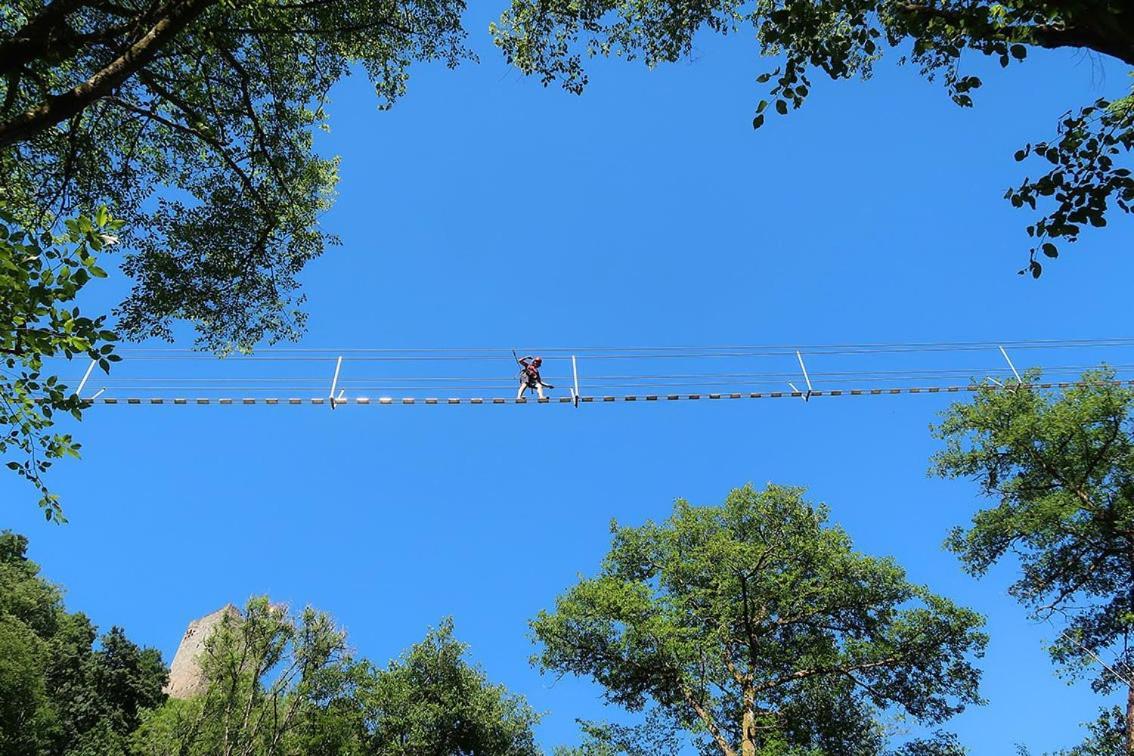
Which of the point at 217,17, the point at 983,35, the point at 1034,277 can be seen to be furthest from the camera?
the point at 217,17

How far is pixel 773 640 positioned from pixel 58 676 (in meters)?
24.9

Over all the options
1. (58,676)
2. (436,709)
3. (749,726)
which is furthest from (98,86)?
(58,676)

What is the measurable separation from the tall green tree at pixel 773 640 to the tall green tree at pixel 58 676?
48.0 ft

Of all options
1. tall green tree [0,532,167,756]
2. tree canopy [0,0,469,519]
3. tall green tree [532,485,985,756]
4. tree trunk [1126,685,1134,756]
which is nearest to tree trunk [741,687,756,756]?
tall green tree [532,485,985,756]

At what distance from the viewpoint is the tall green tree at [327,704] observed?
49.4 feet

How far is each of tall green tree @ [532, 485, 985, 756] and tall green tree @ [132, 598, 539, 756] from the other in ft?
13.0

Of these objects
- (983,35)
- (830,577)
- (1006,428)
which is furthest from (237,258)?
(1006,428)

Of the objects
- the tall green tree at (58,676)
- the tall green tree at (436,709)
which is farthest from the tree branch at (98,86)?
the tall green tree at (58,676)

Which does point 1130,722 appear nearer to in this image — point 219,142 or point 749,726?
point 749,726

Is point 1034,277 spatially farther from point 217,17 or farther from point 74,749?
point 74,749

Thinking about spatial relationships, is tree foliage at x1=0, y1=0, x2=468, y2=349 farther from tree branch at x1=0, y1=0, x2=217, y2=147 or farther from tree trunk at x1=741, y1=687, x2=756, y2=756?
tree trunk at x1=741, y1=687, x2=756, y2=756

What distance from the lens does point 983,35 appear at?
345 centimetres

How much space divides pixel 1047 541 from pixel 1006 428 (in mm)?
2470

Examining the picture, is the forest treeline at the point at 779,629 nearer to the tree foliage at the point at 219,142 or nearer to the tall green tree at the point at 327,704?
the tall green tree at the point at 327,704
